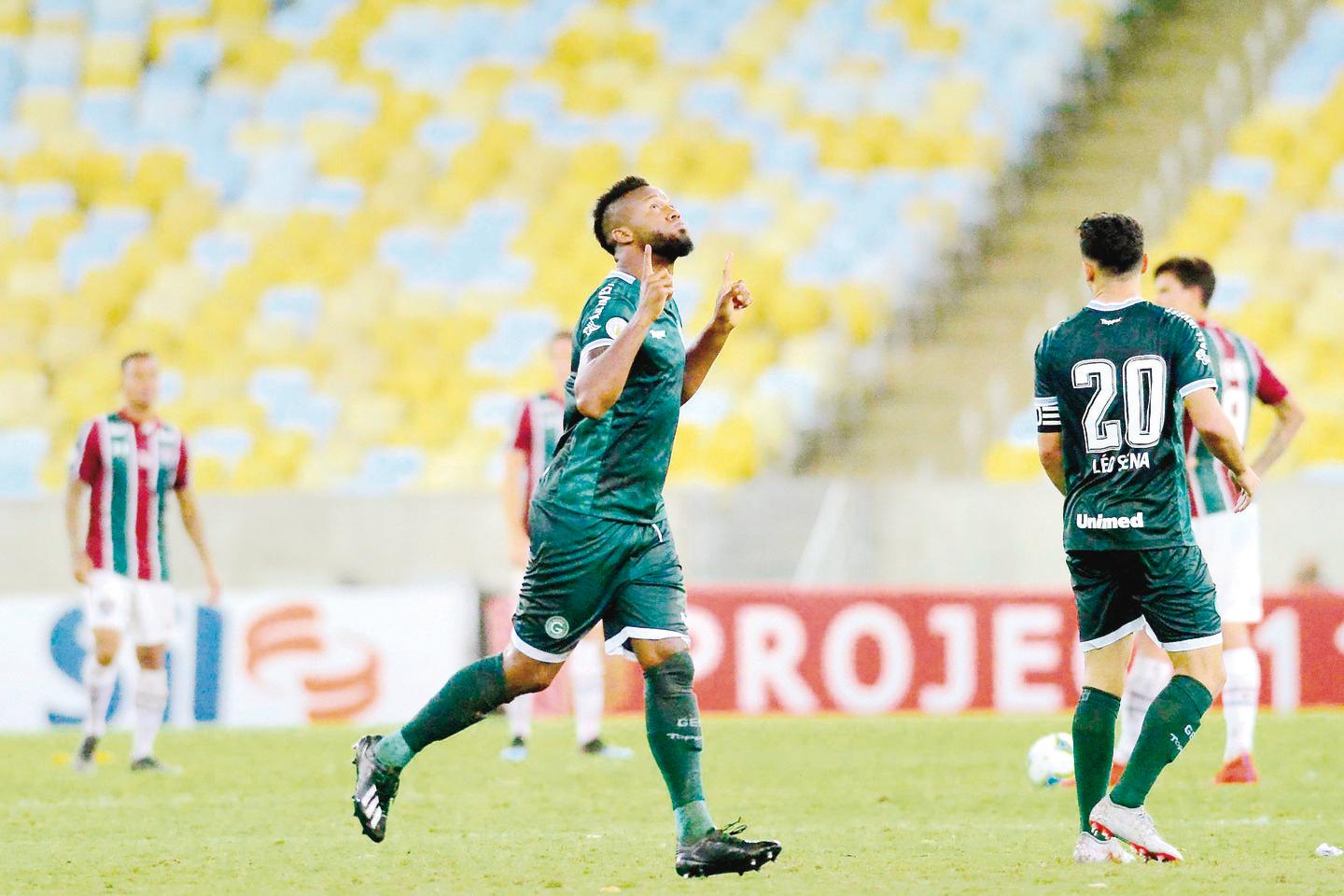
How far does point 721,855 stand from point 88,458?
5442 mm

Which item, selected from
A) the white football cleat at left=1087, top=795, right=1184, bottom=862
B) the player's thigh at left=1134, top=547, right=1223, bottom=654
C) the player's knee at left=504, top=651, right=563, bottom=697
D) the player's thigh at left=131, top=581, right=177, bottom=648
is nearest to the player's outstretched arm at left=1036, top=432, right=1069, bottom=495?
the player's thigh at left=1134, top=547, right=1223, bottom=654

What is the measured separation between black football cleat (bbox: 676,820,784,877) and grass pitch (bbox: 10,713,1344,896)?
0.07m

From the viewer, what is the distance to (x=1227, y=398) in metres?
8.41

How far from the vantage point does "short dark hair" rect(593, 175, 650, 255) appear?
6.16 metres

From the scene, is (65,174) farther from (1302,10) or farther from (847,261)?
(1302,10)

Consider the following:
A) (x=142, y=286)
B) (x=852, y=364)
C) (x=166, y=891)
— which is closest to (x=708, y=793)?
(x=166, y=891)

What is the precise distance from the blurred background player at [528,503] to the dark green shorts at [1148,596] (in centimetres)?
457

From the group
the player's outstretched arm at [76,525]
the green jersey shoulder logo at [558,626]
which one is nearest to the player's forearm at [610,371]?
the green jersey shoulder logo at [558,626]

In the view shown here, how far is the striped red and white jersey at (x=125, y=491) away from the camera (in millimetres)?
10094

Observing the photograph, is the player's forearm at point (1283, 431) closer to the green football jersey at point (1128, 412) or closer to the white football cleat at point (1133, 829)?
the green football jersey at point (1128, 412)

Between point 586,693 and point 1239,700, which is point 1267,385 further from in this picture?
point 586,693

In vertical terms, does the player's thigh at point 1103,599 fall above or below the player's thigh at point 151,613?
below

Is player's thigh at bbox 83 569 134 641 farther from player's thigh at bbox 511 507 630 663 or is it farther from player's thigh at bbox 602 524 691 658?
player's thigh at bbox 602 524 691 658

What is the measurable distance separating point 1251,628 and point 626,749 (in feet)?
15.1
